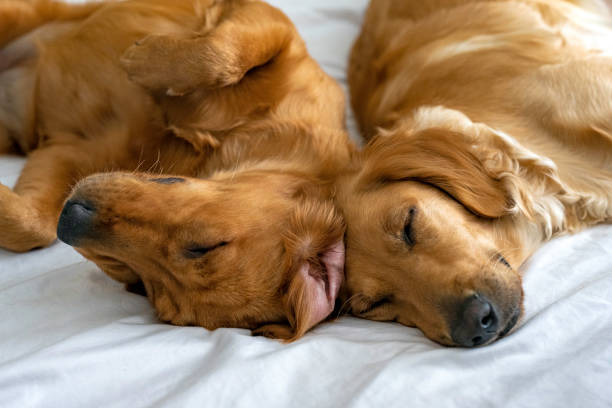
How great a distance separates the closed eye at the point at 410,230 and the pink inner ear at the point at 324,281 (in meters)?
0.20

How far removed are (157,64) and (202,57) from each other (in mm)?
173

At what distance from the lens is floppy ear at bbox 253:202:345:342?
158 centimetres

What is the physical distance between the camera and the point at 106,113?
2.20 m

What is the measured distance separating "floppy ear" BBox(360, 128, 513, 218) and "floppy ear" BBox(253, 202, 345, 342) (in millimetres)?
196

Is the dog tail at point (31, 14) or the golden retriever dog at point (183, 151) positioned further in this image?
the dog tail at point (31, 14)

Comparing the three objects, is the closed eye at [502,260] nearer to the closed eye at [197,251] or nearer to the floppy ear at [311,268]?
the floppy ear at [311,268]

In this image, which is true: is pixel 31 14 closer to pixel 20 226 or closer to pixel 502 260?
pixel 20 226

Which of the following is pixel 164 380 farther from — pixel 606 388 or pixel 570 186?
pixel 570 186

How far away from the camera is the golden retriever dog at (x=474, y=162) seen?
158 centimetres

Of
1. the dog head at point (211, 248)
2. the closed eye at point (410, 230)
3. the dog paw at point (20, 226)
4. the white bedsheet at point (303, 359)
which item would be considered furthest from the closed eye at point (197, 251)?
the dog paw at point (20, 226)

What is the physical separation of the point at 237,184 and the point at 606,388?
108 centimetres

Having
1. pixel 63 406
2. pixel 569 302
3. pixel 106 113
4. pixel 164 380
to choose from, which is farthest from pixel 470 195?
pixel 106 113

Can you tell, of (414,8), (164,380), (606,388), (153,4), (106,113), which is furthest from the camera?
(414,8)

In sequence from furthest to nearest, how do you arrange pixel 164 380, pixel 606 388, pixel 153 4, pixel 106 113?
pixel 153 4
pixel 106 113
pixel 164 380
pixel 606 388
